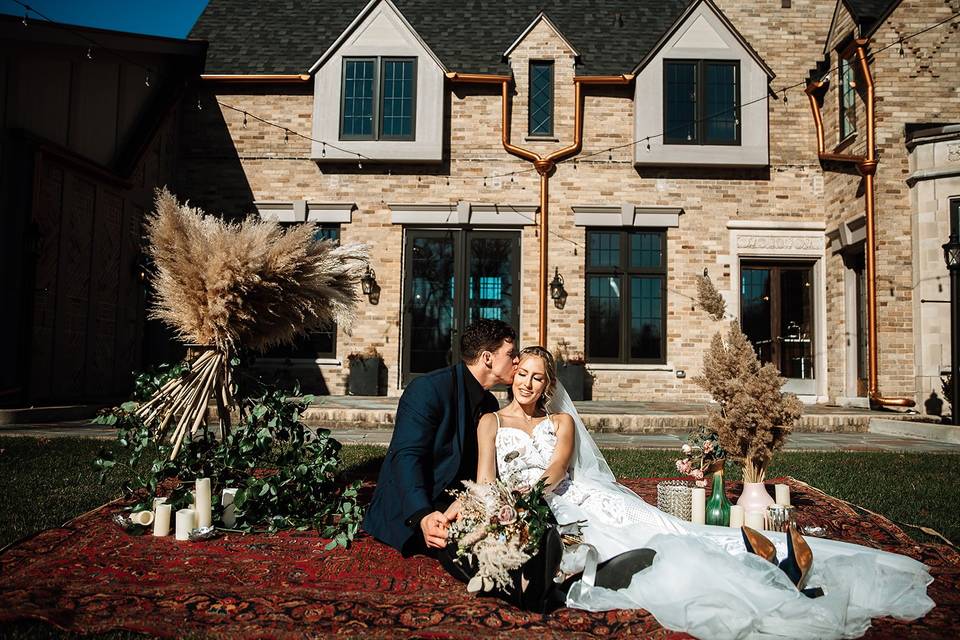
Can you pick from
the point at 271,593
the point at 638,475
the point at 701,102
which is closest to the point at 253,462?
the point at 271,593

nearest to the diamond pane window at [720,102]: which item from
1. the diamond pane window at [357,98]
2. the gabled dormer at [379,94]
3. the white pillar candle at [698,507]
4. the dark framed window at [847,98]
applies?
the dark framed window at [847,98]

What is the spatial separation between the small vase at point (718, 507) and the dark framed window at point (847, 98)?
10.4m

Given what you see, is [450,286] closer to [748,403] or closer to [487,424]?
[748,403]

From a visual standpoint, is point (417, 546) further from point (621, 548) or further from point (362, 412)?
point (362, 412)

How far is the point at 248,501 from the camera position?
4.37 m

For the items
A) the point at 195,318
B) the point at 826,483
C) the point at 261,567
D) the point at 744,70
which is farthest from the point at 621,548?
the point at 744,70

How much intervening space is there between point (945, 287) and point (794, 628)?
10.3 m

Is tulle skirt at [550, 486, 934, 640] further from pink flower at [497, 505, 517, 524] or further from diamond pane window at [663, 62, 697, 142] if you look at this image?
diamond pane window at [663, 62, 697, 142]

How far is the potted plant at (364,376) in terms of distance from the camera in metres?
13.0

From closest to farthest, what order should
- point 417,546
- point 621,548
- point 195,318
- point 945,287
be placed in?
point 621,548
point 417,546
point 195,318
point 945,287

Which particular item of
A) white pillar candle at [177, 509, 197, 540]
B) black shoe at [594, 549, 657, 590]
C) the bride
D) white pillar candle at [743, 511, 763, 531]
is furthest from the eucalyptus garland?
white pillar candle at [743, 511, 763, 531]

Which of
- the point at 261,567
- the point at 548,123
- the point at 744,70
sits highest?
the point at 744,70

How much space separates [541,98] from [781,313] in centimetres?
633

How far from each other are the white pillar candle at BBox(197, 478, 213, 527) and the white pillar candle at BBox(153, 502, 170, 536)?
0.60 feet
